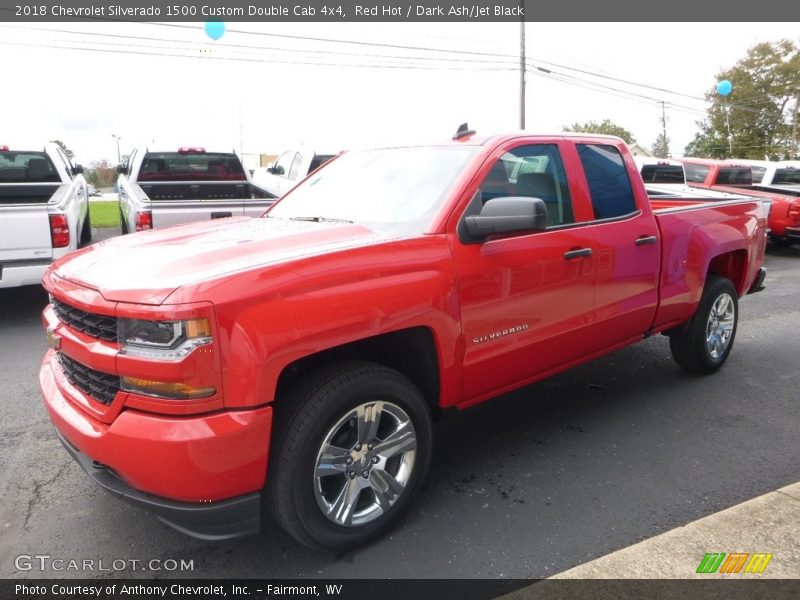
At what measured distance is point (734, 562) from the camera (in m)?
2.58

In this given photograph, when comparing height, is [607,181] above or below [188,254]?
above

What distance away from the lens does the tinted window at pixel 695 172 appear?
13.7 m

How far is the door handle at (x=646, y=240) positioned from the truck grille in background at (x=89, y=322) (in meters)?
3.16

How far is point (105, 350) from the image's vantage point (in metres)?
2.40

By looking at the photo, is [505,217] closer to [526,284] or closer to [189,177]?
[526,284]

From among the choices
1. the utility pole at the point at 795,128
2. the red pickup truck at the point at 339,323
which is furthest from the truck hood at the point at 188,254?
the utility pole at the point at 795,128

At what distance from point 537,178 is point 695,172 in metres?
12.0

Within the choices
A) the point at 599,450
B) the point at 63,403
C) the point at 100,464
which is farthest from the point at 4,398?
the point at 599,450

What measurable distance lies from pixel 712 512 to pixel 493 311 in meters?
1.47

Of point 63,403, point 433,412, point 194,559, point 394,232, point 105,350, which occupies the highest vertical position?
point 394,232

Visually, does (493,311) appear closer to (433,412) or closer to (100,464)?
(433,412)

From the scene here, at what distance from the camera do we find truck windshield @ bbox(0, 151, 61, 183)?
875 centimetres

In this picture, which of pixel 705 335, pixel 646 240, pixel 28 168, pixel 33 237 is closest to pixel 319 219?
pixel 646 240

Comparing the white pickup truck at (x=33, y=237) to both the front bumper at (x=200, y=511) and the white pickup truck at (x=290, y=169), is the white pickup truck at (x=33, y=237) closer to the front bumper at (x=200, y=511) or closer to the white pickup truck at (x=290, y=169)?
the white pickup truck at (x=290, y=169)
